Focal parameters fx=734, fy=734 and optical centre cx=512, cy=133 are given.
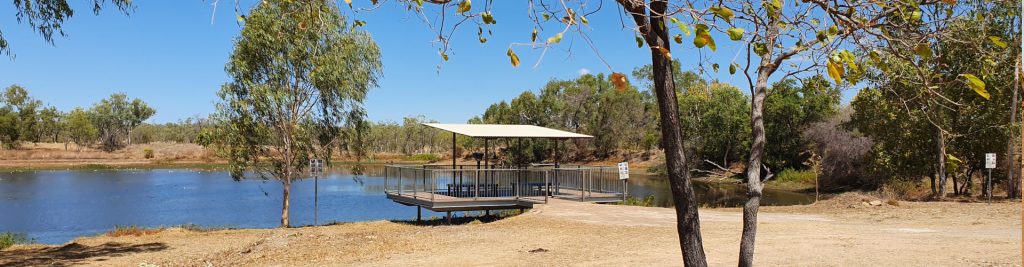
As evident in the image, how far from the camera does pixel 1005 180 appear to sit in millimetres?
26297

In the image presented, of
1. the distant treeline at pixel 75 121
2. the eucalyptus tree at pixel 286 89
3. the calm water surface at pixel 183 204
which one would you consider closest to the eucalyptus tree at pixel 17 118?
the distant treeline at pixel 75 121

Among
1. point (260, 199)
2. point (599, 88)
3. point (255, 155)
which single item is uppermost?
point (599, 88)

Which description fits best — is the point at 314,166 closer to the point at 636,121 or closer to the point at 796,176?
the point at 796,176

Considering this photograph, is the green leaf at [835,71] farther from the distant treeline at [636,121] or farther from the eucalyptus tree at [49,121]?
the eucalyptus tree at [49,121]

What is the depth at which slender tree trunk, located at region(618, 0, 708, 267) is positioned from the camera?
14.5 feet

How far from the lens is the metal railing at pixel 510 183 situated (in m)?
19.1

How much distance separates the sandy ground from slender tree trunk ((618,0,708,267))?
4.85 meters

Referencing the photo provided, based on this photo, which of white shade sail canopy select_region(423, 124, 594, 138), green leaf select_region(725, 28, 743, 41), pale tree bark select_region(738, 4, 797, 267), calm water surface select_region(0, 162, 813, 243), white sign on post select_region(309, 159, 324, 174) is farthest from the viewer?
calm water surface select_region(0, 162, 813, 243)

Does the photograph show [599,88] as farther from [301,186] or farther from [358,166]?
[358,166]

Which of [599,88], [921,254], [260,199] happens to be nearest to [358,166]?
[260,199]

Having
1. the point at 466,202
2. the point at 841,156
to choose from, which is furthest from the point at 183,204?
the point at 841,156

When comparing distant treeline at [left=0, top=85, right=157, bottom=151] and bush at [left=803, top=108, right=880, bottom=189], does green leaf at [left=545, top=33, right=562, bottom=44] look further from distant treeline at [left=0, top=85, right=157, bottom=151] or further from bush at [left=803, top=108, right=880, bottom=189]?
distant treeline at [left=0, top=85, right=157, bottom=151]

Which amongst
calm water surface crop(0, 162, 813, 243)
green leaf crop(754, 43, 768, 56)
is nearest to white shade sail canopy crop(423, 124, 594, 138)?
calm water surface crop(0, 162, 813, 243)

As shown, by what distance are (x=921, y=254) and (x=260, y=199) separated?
1158 inches
